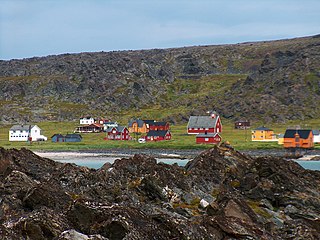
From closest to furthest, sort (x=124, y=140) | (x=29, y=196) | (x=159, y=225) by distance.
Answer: (x=159, y=225), (x=29, y=196), (x=124, y=140)

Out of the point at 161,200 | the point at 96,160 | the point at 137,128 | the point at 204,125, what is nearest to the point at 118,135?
the point at 137,128

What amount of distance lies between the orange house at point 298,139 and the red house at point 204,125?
3442 centimetres

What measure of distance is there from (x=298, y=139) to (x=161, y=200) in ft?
293

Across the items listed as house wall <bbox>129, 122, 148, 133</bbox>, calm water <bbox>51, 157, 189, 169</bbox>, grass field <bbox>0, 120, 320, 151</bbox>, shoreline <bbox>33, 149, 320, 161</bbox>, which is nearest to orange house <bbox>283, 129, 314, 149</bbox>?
grass field <bbox>0, 120, 320, 151</bbox>

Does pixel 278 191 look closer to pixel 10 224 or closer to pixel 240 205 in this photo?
pixel 240 205

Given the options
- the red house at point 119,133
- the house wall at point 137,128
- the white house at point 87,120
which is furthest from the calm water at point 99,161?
the white house at point 87,120

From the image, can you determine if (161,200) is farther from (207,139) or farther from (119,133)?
(119,133)

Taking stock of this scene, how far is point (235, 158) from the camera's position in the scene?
2042 inches

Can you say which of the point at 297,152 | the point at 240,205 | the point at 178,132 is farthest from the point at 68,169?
the point at 178,132

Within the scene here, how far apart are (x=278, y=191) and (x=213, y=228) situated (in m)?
17.3

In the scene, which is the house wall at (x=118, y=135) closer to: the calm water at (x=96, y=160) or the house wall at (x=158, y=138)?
the house wall at (x=158, y=138)

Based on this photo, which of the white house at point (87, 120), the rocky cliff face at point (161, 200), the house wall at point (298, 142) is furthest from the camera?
the white house at point (87, 120)

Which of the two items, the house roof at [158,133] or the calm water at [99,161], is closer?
the calm water at [99,161]

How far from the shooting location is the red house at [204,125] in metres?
154
